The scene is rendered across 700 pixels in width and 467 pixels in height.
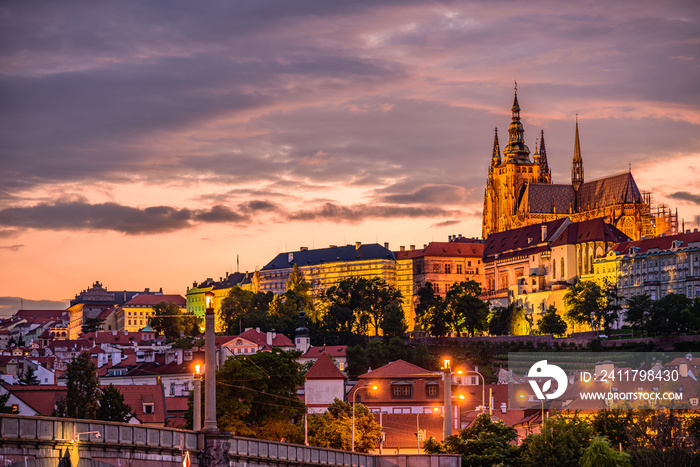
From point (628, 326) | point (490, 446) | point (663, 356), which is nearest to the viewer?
point (490, 446)

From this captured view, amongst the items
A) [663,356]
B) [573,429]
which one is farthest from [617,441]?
[663,356]

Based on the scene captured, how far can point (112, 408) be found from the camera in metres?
91.4

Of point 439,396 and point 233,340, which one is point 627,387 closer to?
point 439,396

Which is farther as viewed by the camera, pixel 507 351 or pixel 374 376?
pixel 507 351

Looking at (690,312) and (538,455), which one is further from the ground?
(690,312)

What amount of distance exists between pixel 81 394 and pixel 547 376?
7326 centimetres

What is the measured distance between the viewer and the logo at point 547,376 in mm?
124188

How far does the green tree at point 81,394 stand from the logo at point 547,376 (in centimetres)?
4581

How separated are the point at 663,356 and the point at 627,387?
4142cm

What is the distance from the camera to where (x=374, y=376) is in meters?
120

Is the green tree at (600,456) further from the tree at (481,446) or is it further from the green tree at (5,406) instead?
the green tree at (5,406)

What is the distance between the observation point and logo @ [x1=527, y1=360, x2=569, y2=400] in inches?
4889

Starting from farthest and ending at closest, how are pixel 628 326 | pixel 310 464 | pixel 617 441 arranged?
pixel 628 326 → pixel 617 441 → pixel 310 464

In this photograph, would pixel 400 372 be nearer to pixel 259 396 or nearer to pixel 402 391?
pixel 402 391
